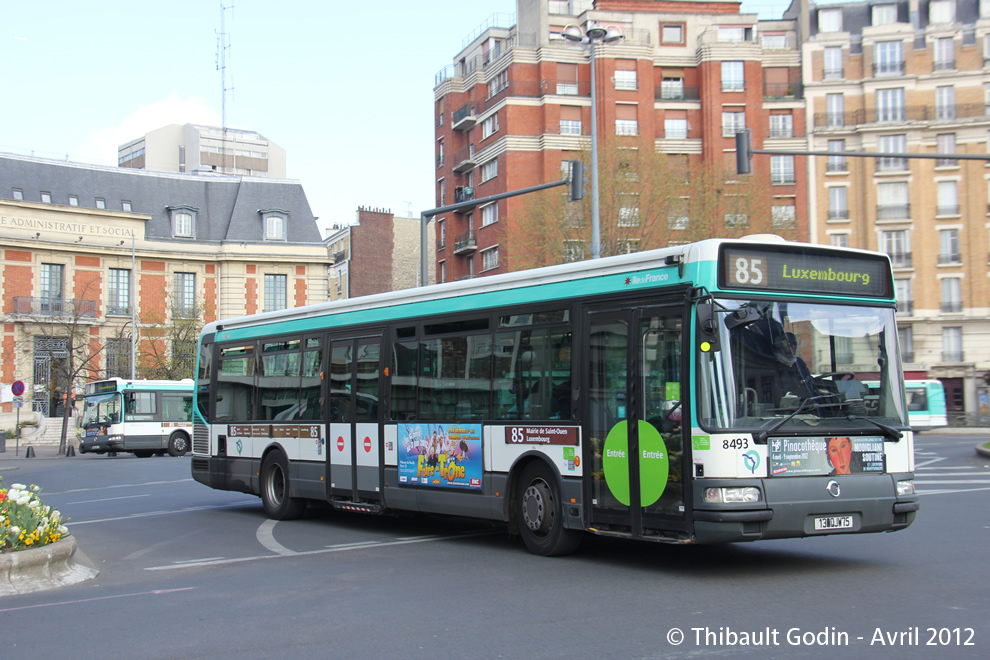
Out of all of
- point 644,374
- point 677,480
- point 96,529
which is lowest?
point 96,529

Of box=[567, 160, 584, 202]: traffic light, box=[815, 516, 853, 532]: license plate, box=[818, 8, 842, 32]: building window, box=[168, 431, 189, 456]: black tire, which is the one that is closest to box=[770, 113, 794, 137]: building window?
box=[818, 8, 842, 32]: building window

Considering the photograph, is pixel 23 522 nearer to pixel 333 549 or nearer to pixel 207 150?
pixel 333 549

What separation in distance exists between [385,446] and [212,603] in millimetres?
4665

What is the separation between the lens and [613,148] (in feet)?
125

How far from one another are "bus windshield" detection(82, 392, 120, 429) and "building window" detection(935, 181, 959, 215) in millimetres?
45798

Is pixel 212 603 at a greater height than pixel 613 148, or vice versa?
pixel 613 148

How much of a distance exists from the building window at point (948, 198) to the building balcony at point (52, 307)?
165ft

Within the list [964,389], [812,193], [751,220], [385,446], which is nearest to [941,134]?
[812,193]

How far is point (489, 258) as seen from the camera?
61750 millimetres

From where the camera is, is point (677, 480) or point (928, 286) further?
point (928, 286)

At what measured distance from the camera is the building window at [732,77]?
60656mm

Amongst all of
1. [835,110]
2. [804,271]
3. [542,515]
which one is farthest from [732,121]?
[804,271]

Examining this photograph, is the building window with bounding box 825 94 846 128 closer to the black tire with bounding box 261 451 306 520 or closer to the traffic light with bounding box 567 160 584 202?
the traffic light with bounding box 567 160 584 202

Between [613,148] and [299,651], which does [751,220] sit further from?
[299,651]
